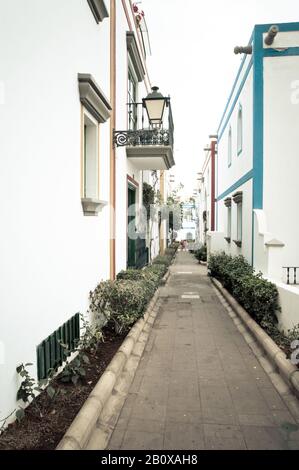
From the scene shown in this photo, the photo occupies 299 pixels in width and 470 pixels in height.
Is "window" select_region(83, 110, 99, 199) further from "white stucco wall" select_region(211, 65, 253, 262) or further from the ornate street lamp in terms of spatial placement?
"white stucco wall" select_region(211, 65, 253, 262)

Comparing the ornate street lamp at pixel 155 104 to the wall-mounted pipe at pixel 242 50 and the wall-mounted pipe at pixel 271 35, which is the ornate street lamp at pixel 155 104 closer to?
the wall-mounted pipe at pixel 271 35

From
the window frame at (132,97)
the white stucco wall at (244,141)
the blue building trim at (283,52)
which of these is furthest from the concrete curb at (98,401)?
the blue building trim at (283,52)

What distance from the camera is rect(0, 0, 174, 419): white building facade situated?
9.27ft

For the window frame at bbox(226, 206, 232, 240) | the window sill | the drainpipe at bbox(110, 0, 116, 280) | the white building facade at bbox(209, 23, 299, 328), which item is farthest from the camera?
the window frame at bbox(226, 206, 232, 240)

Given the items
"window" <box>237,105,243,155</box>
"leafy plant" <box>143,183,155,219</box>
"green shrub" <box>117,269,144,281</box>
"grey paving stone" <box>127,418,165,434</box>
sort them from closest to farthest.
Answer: "grey paving stone" <box>127,418,165,434</box>
"green shrub" <box>117,269,144,281</box>
"window" <box>237,105,243,155</box>
"leafy plant" <box>143,183,155,219</box>

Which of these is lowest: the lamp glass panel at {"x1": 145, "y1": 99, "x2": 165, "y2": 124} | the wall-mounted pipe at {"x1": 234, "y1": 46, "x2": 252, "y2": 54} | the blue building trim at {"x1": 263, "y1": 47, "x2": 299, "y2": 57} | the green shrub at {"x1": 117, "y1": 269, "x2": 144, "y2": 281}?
the green shrub at {"x1": 117, "y1": 269, "x2": 144, "y2": 281}

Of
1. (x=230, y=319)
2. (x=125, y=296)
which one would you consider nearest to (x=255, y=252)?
(x=230, y=319)

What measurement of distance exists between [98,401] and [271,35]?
8204 mm

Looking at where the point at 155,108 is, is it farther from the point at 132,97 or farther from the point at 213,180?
the point at 213,180

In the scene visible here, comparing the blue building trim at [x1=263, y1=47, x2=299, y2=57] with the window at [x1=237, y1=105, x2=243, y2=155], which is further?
the window at [x1=237, y1=105, x2=243, y2=155]

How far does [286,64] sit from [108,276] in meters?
6.29

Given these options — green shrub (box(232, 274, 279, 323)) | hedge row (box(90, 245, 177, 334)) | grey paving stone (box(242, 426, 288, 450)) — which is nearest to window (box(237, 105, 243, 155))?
green shrub (box(232, 274, 279, 323))

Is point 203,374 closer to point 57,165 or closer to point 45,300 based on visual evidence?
point 45,300

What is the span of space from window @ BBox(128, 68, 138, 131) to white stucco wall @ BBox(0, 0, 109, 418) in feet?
12.9
